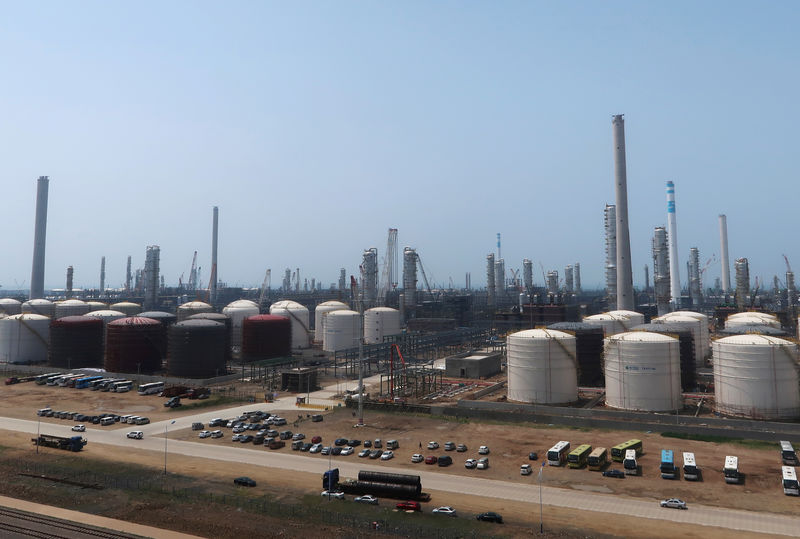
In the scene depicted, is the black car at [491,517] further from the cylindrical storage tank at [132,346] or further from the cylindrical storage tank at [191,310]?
the cylindrical storage tank at [191,310]

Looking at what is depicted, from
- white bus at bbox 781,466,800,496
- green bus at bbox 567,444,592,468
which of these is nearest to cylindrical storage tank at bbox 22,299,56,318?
green bus at bbox 567,444,592,468

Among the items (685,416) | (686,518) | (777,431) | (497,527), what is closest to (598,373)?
(685,416)

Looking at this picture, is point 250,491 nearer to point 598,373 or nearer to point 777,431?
point 777,431

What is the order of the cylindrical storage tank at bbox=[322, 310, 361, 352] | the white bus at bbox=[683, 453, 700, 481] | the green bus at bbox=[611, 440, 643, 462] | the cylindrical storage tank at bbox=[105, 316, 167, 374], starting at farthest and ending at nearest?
1. the cylindrical storage tank at bbox=[322, 310, 361, 352]
2. the cylindrical storage tank at bbox=[105, 316, 167, 374]
3. the green bus at bbox=[611, 440, 643, 462]
4. the white bus at bbox=[683, 453, 700, 481]

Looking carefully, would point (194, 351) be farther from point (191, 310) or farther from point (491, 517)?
point (491, 517)

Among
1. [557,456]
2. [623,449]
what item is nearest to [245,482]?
[557,456]

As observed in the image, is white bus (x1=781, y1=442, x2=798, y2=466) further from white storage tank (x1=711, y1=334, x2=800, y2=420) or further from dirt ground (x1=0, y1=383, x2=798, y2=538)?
white storage tank (x1=711, y1=334, x2=800, y2=420)

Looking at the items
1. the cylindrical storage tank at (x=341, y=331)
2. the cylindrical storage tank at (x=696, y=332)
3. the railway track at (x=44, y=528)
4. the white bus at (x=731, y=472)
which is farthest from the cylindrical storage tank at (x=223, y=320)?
the white bus at (x=731, y=472)
